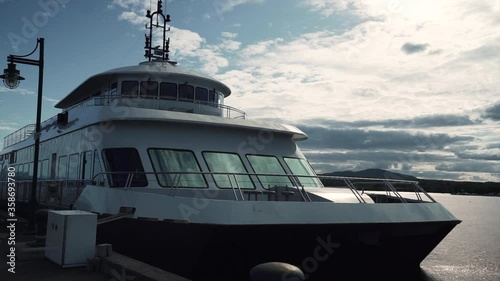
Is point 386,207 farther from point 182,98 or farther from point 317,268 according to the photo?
point 182,98

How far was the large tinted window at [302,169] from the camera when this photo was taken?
12.1 meters

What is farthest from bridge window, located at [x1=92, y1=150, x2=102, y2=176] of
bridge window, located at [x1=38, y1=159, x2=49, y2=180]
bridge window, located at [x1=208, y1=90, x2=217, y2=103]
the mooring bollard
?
the mooring bollard

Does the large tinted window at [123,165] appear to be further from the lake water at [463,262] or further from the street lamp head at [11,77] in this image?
the lake water at [463,262]

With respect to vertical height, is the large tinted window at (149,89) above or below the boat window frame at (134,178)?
above

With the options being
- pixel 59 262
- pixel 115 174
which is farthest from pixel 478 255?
pixel 59 262

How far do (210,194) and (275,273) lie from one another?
16.6 feet

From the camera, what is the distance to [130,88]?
1401cm

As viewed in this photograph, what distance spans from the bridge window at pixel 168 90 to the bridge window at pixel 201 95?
743mm

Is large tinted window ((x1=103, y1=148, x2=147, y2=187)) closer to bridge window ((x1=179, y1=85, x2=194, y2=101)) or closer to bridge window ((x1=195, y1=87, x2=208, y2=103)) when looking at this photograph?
bridge window ((x1=179, y1=85, x2=194, y2=101))

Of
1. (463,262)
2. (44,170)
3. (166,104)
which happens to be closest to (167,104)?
(166,104)

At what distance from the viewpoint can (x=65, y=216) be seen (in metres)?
7.72

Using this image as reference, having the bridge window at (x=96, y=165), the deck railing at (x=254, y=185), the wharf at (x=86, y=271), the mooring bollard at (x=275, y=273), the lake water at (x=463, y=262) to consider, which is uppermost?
the bridge window at (x=96, y=165)

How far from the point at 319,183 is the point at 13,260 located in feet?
24.8

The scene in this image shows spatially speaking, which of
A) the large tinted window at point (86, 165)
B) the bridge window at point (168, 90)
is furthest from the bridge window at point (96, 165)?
the bridge window at point (168, 90)
